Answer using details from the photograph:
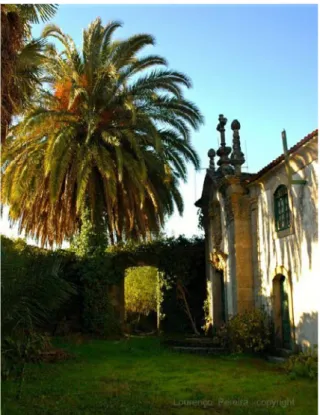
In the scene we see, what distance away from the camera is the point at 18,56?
9094mm

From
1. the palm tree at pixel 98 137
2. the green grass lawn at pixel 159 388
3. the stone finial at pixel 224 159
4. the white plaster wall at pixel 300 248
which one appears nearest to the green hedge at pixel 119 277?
the palm tree at pixel 98 137

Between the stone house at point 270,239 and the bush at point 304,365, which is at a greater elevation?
the stone house at point 270,239

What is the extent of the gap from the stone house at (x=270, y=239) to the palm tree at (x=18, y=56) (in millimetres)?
5969

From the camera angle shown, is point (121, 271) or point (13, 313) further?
point (121, 271)

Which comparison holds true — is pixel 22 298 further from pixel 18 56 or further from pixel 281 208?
pixel 281 208

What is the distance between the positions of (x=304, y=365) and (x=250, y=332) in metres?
3.58

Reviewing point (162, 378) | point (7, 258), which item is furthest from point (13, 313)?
point (162, 378)

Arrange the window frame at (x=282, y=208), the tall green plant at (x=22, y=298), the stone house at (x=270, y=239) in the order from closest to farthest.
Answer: the tall green plant at (x=22, y=298)
the stone house at (x=270, y=239)
the window frame at (x=282, y=208)

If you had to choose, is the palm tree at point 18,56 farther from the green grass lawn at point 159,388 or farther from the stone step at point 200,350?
the stone step at point 200,350

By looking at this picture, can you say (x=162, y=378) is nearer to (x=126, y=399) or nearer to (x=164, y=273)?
(x=126, y=399)

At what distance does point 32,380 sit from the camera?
396 inches

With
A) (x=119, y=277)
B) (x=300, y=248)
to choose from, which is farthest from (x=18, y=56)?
(x=119, y=277)

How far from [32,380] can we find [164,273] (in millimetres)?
11932

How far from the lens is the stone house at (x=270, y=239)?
468 inches
